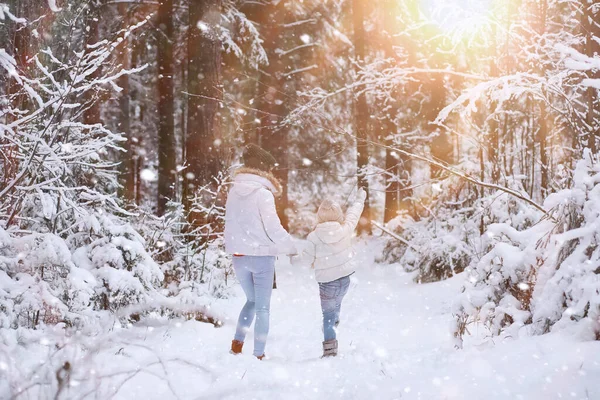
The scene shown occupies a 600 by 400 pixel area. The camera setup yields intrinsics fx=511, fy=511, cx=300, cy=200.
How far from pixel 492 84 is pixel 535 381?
3042mm

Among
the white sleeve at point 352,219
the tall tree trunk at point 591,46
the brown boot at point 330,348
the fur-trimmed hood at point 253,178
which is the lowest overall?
the brown boot at point 330,348

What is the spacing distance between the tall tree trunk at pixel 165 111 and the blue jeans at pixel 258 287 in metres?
8.15

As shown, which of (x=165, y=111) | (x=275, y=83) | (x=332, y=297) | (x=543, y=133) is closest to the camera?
(x=332, y=297)

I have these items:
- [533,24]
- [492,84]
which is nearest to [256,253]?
[492,84]

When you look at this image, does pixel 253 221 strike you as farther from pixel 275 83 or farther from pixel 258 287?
pixel 275 83

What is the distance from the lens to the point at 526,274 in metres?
4.40

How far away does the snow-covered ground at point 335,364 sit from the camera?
8.86 feet

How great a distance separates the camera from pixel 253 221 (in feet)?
15.2

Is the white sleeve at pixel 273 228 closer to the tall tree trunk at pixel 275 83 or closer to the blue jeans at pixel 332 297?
the blue jeans at pixel 332 297

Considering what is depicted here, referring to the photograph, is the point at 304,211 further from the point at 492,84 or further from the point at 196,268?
the point at 492,84

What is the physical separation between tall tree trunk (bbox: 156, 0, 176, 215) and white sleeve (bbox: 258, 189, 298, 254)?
817cm

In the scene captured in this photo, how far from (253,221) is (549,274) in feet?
8.21

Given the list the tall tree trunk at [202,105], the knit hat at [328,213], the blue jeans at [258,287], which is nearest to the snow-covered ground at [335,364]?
the blue jeans at [258,287]

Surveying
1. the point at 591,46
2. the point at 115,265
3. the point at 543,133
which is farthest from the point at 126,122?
the point at 591,46
